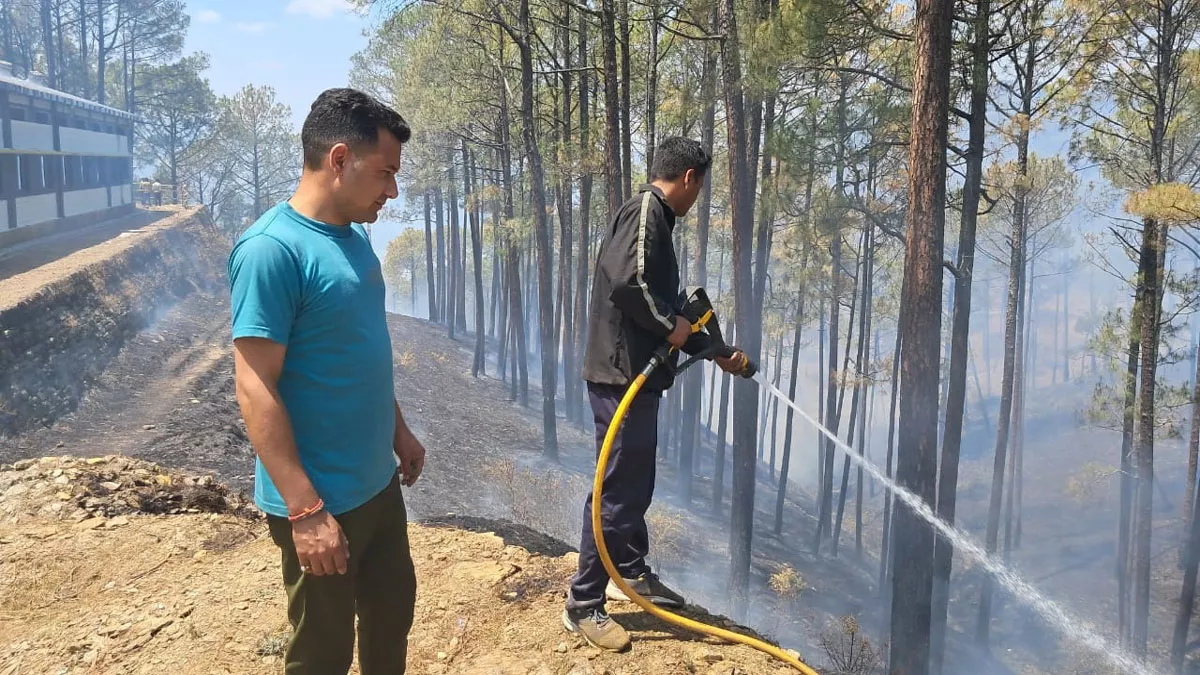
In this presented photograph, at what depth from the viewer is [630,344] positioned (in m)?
3.24

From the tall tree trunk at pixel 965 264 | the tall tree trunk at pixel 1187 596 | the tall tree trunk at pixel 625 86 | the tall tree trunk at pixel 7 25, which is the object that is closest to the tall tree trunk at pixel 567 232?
the tall tree trunk at pixel 625 86

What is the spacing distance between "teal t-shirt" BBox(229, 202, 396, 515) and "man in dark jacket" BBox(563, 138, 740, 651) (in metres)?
1.24

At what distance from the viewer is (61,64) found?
130ft

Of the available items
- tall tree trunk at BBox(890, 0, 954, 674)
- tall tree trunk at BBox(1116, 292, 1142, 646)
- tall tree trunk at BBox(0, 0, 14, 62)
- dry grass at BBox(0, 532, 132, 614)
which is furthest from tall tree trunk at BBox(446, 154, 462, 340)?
tall tree trunk at BBox(0, 0, 14, 62)

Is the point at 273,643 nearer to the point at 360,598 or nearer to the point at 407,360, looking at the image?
the point at 360,598

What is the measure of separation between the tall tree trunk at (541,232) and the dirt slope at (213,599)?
13.7 metres

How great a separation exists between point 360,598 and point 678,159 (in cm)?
230

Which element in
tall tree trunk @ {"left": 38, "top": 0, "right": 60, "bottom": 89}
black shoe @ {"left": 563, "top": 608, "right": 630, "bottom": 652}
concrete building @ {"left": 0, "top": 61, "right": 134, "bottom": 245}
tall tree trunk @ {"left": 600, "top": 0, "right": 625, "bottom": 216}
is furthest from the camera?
tall tree trunk @ {"left": 38, "top": 0, "right": 60, "bottom": 89}

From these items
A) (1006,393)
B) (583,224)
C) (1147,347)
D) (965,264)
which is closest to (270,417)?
(965,264)

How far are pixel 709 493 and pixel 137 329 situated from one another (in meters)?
18.6

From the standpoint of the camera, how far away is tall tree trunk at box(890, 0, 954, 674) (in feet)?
26.8

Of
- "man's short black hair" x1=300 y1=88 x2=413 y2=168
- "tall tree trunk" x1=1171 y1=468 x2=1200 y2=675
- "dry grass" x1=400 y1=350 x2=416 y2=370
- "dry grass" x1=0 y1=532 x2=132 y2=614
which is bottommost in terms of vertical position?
"tall tree trunk" x1=1171 y1=468 x2=1200 y2=675

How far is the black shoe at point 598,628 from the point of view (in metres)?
3.24

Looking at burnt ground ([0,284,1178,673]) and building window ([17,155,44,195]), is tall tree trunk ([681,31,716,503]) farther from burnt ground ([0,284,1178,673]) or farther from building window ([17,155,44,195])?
building window ([17,155,44,195])
